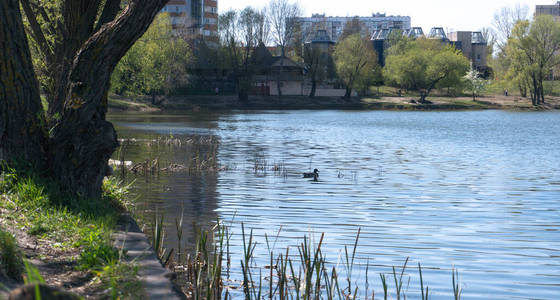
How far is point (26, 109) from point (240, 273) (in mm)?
4348

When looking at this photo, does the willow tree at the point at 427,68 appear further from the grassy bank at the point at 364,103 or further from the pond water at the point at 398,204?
the pond water at the point at 398,204

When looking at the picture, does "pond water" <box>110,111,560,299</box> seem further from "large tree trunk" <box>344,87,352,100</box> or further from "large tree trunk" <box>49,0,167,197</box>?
"large tree trunk" <box>344,87,352,100</box>

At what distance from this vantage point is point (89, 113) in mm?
10477

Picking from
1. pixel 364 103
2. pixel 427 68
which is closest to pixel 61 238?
pixel 364 103

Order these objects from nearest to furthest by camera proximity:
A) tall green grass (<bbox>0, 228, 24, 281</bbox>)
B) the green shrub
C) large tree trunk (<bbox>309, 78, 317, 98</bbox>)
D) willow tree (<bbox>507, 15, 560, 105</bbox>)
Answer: tall green grass (<bbox>0, 228, 24, 281</bbox>), the green shrub, willow tree (<bbox>507, 15, 560, 105</bbox>), large tree trunk (<bbox>309, 78, 317, 98</bbox>)

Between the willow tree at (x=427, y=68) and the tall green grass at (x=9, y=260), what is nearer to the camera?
the tall green grass at (x=9, y=260)

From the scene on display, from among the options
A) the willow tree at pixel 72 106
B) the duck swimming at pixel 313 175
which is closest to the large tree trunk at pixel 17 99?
the willow tree at pixel 72 106

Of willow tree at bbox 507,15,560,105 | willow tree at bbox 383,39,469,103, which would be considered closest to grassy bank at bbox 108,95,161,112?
willow tree at bbox 383,39,469,103

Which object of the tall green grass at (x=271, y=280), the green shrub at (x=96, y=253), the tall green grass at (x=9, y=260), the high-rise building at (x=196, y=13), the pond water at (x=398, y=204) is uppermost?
the high-rise building at (x=196, y=13)

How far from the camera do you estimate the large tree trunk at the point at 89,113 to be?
1032cm

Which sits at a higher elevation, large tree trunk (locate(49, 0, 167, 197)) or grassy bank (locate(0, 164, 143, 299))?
large tree trunk (locate(49, 0, 167, 197))

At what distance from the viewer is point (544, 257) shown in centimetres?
1201

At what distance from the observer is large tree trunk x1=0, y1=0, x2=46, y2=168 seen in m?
10.2

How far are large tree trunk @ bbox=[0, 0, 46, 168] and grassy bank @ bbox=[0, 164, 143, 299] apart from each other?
1.32 feet
